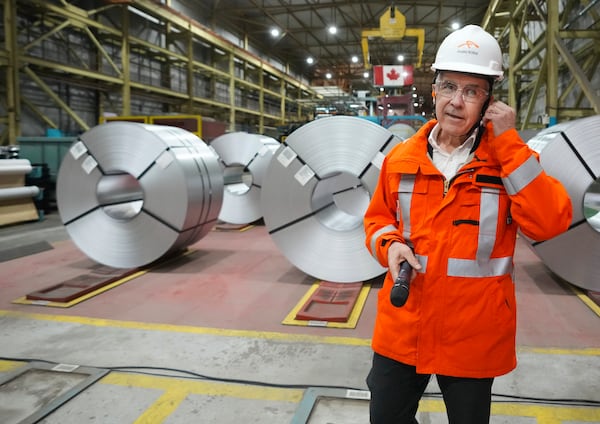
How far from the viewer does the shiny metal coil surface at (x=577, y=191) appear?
3.84 meters

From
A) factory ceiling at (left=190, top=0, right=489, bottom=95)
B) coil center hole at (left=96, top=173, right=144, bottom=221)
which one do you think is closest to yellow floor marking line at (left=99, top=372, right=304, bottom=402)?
coil center hole at (left=96, top=173, right=144, bottom=221)

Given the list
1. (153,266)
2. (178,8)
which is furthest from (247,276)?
(178,8)

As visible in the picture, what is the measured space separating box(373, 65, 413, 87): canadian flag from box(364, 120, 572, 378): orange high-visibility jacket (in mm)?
12179

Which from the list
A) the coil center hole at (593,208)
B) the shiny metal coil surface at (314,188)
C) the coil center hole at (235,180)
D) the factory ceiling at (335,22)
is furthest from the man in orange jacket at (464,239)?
the factory ceiling at (335,22)

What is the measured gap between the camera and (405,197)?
5.04 feet

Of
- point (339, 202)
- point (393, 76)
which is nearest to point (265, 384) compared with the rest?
point (339, 202)

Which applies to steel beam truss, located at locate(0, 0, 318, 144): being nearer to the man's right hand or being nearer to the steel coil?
the steel coil

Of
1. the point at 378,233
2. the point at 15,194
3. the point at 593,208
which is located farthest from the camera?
the point at 15,194

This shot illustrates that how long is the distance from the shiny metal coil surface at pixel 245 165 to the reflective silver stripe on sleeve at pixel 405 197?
569cm

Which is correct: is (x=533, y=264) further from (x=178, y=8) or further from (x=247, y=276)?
(x=178, y=8)

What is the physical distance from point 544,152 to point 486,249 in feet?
10.1

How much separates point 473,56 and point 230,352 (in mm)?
2221

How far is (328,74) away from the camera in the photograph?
3038cm

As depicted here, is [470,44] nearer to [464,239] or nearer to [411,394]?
[464,239]
